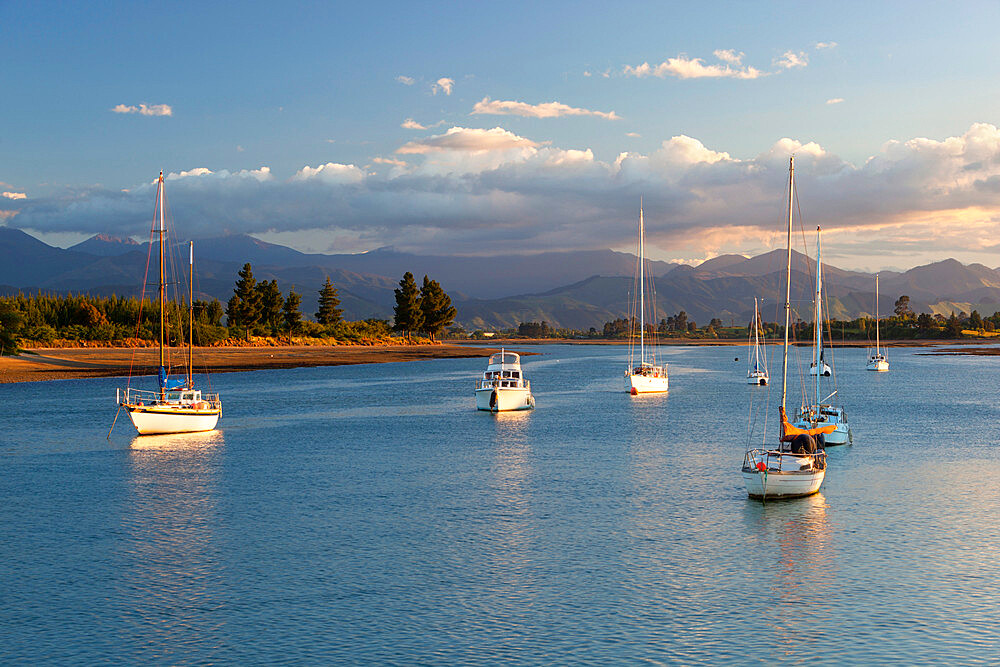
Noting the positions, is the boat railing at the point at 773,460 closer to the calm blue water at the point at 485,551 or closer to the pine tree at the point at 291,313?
→ the calm blue water at the point at 485,551

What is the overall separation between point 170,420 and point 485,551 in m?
32.7

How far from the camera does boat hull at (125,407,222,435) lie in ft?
166

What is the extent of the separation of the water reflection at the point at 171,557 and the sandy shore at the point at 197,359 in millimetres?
64824

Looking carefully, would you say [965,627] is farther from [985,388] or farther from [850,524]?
[985,388]

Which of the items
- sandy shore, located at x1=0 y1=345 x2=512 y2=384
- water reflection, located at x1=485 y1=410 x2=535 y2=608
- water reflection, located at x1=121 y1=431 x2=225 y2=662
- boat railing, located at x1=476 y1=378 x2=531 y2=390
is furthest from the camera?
sandy shore, located at x1=0 y1=345 x2=512 y2=384

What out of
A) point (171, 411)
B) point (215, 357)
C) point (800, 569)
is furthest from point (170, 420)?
point (215, 357)

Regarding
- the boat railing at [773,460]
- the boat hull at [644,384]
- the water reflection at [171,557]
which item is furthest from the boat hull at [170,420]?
the boat hull at [644,384]

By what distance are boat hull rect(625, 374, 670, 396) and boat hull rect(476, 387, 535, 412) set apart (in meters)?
18.4

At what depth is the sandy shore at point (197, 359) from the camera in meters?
100

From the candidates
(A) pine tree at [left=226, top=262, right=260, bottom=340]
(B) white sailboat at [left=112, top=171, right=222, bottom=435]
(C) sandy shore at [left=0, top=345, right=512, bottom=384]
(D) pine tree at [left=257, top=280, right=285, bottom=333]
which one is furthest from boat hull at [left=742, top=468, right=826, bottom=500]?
(D) pine tree at [left=257, top=280, right=285, bottom=333]

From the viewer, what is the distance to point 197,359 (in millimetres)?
123875

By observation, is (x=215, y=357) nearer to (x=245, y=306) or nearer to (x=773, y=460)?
(x=245, y=306)

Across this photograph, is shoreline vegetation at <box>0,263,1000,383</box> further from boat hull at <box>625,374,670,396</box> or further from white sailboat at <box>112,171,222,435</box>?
white sailboat at <box>112,171,222,435</box>

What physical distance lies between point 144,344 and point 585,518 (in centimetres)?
11592
